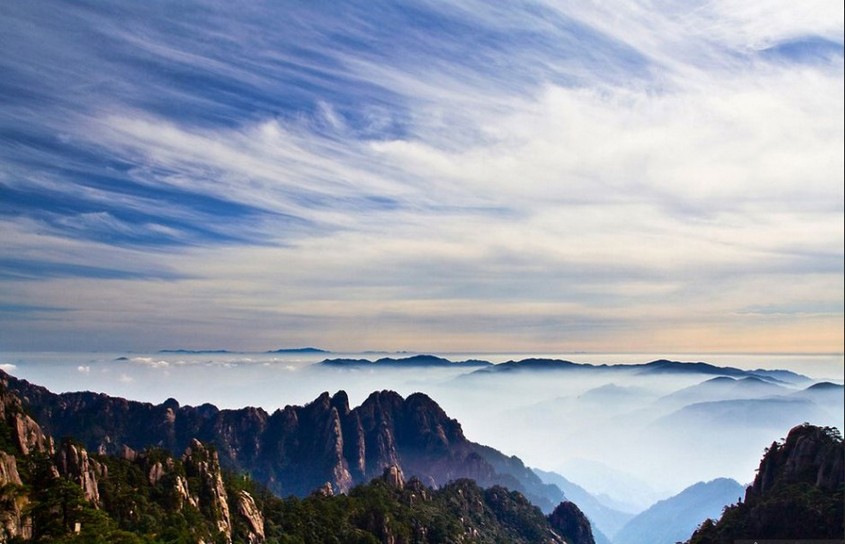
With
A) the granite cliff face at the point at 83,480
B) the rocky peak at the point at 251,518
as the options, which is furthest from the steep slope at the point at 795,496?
the granite cliff face at the point at 83,480

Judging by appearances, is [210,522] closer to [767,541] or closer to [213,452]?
[213,452]

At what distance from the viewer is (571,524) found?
135000 mm

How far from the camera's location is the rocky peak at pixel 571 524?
132500mm

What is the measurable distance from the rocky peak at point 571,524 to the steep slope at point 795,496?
66.8 m

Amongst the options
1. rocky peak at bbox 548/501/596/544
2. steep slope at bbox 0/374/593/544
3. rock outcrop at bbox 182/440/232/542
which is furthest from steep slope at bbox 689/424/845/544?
rocky peak at bbox 548/501/596/544

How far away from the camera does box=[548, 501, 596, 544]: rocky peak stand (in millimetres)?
132500

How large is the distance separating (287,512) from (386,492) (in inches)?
898

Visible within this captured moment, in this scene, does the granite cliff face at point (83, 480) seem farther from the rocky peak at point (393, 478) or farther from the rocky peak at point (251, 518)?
the rocky peak at point (393, 478)

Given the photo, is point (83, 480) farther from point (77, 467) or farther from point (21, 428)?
point (21, 428)

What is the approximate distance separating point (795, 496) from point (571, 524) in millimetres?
81560

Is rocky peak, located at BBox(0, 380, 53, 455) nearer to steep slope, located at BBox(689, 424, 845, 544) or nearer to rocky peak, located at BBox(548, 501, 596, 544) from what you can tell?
steep slope, located at BBox(689, 424, 845, 544)

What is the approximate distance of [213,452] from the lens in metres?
69.6

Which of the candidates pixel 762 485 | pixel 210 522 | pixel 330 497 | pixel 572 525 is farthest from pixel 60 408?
pixel 762 485

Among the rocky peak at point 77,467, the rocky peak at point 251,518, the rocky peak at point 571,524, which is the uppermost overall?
the rocky peak at point 77,467
